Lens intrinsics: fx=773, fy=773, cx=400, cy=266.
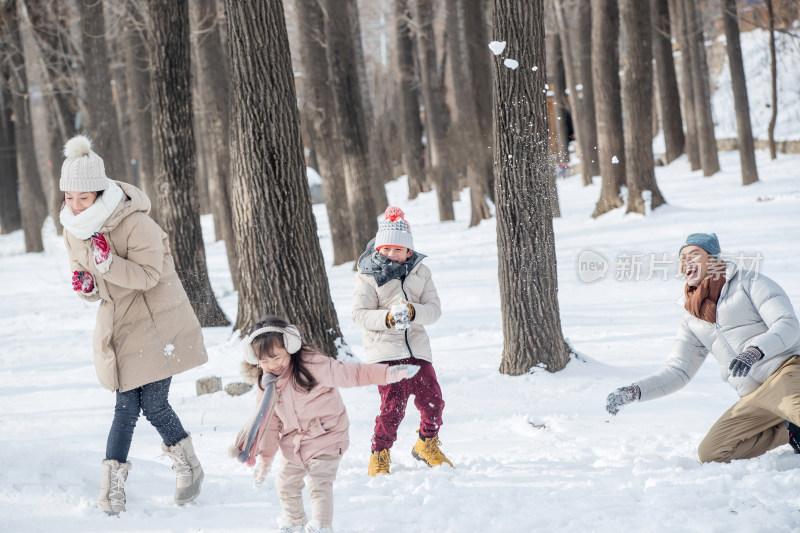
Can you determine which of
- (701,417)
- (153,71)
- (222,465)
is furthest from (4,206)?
(701,417)

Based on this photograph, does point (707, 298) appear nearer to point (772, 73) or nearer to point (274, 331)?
point (274, 331)

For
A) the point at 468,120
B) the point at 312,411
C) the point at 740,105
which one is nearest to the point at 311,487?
the point at 312,411

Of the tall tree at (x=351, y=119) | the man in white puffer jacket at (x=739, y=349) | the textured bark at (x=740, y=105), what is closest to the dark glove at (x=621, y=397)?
the man in white puffer jacket at (x=739, y=349)

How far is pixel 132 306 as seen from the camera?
4262 millimetres

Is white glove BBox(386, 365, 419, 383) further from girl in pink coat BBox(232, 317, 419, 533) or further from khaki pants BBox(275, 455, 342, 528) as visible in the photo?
khaki pants BBox(275, 455, 342, 528)

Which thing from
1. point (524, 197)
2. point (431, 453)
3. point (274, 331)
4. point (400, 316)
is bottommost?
point (431, 453)

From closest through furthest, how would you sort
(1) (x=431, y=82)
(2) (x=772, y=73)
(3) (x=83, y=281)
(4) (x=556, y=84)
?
1. (3) (x=83, y=281)
2. (2) (x=772, y=73)
3. (1) (x=431, y=82)
4. (4) (x=556, y=84)

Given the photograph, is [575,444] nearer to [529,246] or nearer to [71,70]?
[529,246]

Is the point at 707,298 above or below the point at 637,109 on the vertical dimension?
below

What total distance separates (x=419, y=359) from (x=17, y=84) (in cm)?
1913

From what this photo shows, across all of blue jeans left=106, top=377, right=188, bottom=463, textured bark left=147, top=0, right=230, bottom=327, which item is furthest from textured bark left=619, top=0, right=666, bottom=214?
blue jeans left=106, top=377, right=188, bottom=463

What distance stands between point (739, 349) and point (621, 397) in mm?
713

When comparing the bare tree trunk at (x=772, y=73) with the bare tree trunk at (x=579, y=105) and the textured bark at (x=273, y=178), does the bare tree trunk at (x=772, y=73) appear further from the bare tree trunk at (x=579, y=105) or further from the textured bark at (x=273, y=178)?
the textured bark at (x=273, y=178)

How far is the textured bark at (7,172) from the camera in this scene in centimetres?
2316
